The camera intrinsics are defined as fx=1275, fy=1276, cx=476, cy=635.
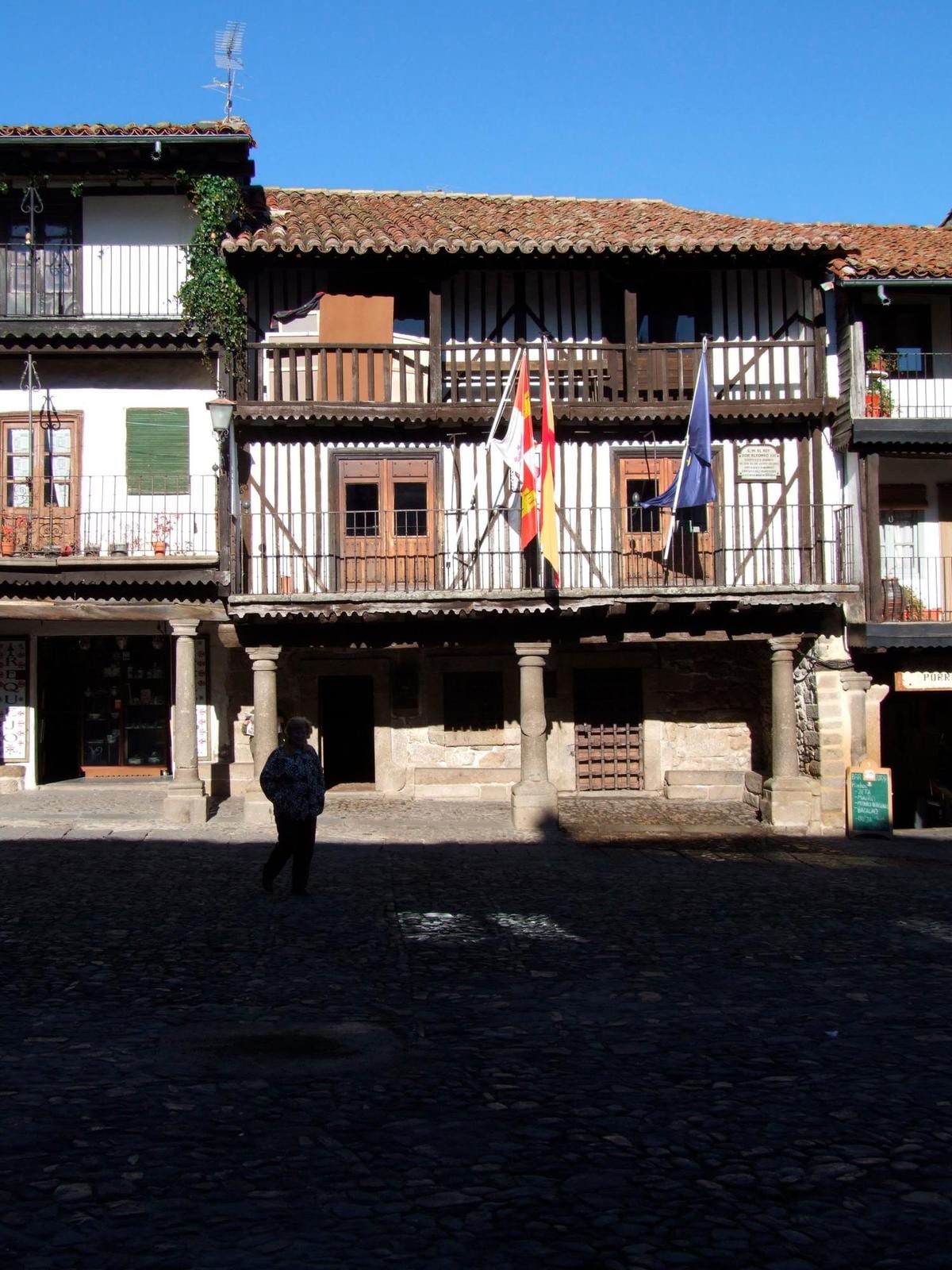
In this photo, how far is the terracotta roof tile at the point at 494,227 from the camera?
58.8ft

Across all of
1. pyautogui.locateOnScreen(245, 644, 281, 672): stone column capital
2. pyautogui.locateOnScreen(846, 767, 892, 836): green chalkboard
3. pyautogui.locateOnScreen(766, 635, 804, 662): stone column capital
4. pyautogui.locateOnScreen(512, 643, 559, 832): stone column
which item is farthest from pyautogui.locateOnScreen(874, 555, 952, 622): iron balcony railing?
pyautogui.locateOnScreen(245, 644, 281, 672): stone column capital

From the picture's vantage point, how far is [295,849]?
11648 millimetres

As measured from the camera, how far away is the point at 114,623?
2027 cm

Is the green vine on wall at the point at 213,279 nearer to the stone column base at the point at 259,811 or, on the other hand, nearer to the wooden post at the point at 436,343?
the wooden post at the point at 436,343

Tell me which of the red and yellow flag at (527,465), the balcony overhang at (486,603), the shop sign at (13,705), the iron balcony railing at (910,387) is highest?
the iron balcony railing at (910,387)

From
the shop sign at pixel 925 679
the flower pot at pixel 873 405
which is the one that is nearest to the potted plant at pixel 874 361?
the flower pot at pixel 873 405

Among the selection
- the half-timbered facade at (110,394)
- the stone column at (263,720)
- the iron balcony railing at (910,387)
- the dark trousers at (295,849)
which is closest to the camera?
the dark trousers at (295,849)

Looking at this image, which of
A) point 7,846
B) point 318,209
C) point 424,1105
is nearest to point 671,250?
point 318,209

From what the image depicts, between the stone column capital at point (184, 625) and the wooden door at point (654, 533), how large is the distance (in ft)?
20.4

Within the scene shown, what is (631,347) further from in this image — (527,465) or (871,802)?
(871,802)

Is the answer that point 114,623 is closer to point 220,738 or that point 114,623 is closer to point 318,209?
point 220,738

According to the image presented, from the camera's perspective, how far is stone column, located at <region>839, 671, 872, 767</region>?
1894cm

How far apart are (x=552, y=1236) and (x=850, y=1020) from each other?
12.2ft

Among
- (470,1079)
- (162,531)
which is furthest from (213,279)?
(470,1079)
